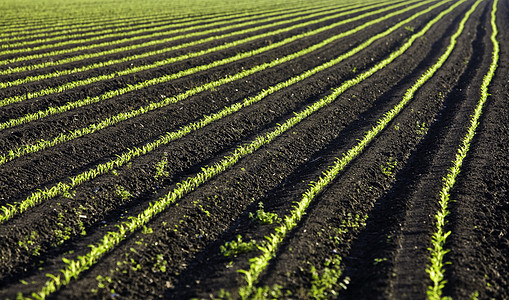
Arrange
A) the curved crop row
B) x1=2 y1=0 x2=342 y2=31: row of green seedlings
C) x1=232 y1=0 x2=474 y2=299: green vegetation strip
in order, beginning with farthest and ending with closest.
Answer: x1=2 y1=0 x2=342 y2=31: row of green seedlings < the curved crop row < x1=232 y1=0 x2=474 y2=299: green vegetation strip

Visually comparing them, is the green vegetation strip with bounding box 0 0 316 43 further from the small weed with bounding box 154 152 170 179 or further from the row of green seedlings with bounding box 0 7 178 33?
the small weed with bounding box 154 152 170 179

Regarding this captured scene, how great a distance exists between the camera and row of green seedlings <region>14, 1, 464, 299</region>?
18.5ft

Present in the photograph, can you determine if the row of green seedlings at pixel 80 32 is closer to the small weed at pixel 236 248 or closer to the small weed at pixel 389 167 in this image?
the small weed at pixel 389 167

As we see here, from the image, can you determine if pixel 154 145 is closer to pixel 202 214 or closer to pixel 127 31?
pixel 202 214

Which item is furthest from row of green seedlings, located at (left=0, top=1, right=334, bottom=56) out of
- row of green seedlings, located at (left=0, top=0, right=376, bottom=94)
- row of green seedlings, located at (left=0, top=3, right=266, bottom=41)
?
row of green seedlings, located at (left=0, top=0, right=376, bottom=94)

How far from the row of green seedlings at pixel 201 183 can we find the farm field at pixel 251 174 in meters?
0.03

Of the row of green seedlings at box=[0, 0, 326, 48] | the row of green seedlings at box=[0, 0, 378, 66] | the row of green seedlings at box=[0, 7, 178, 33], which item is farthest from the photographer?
the row of green seedlings at box=[0, 7, 178, 33]

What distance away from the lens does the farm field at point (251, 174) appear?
19.2ft

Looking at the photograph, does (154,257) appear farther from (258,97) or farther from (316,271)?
(258,97)

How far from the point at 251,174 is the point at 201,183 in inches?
39.8

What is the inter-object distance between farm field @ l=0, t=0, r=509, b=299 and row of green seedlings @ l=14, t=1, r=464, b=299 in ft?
0.10

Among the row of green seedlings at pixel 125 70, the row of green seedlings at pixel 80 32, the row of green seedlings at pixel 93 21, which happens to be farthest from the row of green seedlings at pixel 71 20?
the row of green seedlings at pixel 125 70

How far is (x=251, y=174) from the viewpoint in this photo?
28.9 ft

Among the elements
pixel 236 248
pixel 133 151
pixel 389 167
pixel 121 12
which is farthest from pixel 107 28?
pixel 236 248
